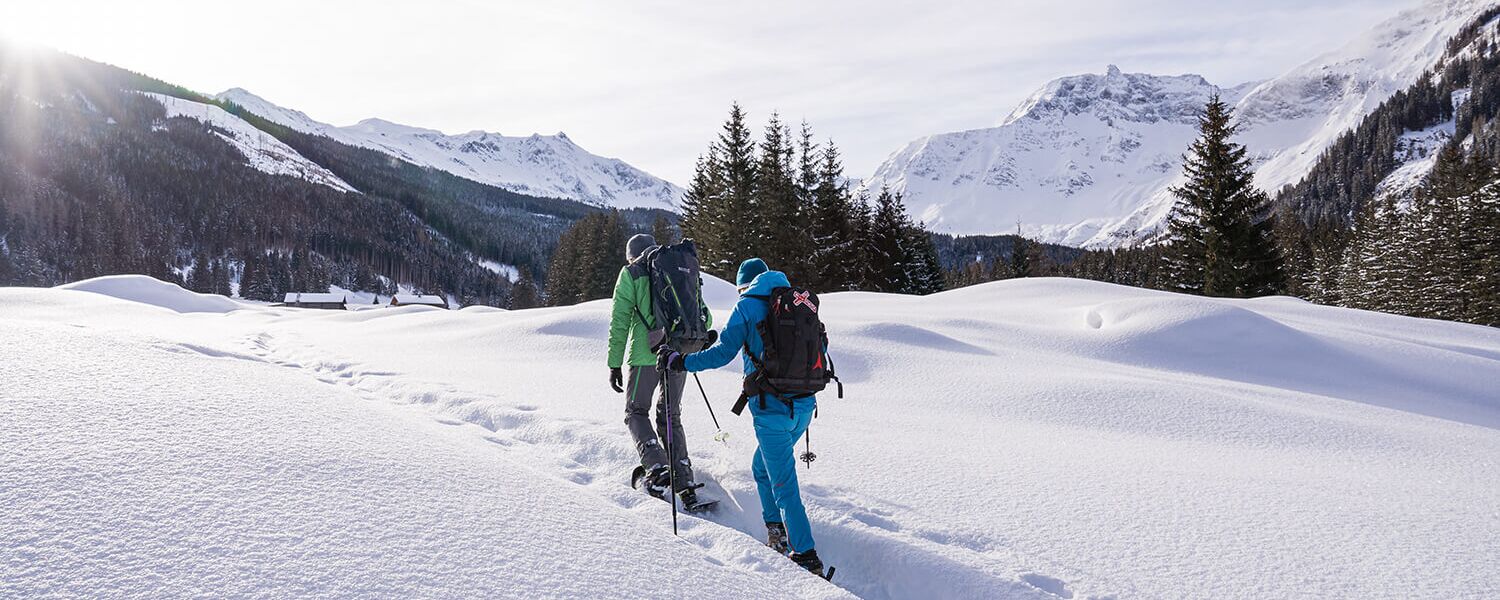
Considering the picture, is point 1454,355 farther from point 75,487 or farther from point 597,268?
point 597,268

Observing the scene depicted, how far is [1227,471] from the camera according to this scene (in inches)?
223

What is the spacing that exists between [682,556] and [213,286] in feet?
459

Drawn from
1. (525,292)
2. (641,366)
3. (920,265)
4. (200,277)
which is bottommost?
(641,366)

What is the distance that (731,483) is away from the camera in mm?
5703

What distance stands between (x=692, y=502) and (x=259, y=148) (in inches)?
8853

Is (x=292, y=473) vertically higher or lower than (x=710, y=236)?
lower

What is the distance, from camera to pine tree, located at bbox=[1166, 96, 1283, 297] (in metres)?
27.0

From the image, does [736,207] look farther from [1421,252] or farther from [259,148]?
[259,148]

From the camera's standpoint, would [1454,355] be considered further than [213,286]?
No

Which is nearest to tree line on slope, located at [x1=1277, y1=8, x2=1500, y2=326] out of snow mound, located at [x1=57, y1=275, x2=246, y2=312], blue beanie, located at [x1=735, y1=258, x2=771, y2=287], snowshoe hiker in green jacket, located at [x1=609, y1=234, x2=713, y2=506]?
blue beanie, located at [x1=735, y1=258, x2=771, y2=287]

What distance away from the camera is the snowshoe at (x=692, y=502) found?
513 cm

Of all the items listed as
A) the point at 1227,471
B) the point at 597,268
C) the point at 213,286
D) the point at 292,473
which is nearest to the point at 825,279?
the point at 597,268

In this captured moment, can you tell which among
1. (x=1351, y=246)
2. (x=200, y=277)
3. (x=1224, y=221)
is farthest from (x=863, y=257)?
(x=200, y=277)

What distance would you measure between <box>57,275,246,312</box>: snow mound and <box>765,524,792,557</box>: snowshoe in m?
34.9
